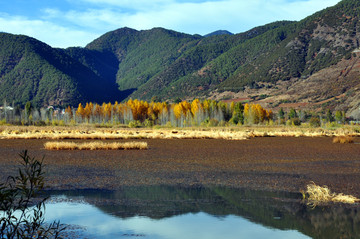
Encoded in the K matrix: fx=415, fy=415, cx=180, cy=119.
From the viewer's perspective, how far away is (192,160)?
26656 millimetres

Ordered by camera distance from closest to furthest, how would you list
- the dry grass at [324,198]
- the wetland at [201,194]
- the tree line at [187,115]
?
1. the wetland at [201,194]
2. the dry grass at [324,198]
3. the tree line at [187,115]

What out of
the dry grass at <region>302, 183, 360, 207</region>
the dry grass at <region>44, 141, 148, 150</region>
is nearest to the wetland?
the dry grass at <region>302, 183, 360, 207</region>

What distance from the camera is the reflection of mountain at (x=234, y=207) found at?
34.4 ft

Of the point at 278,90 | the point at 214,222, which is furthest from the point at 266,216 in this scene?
the point at 278,90

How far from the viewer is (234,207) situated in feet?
40.5

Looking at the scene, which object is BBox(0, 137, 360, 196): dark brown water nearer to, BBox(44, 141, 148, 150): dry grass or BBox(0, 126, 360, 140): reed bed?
BBox(44, 141, 148, 150): dry grass

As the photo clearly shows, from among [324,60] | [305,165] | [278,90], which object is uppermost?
[324,60]

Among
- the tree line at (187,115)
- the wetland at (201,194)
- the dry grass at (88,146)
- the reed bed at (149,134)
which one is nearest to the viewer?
the wetland at (201,194)

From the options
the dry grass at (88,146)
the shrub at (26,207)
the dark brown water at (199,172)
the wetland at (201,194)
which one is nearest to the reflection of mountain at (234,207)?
the wetland at (201,194)

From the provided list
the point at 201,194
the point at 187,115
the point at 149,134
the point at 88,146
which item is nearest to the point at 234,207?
the point at 201,194

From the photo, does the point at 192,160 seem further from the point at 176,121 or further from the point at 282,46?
the point at 282,46

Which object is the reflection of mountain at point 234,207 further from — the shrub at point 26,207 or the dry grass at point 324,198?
the shrub at point 26,207

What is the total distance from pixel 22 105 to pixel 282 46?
123 m

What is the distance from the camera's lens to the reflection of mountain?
10.5 meters
